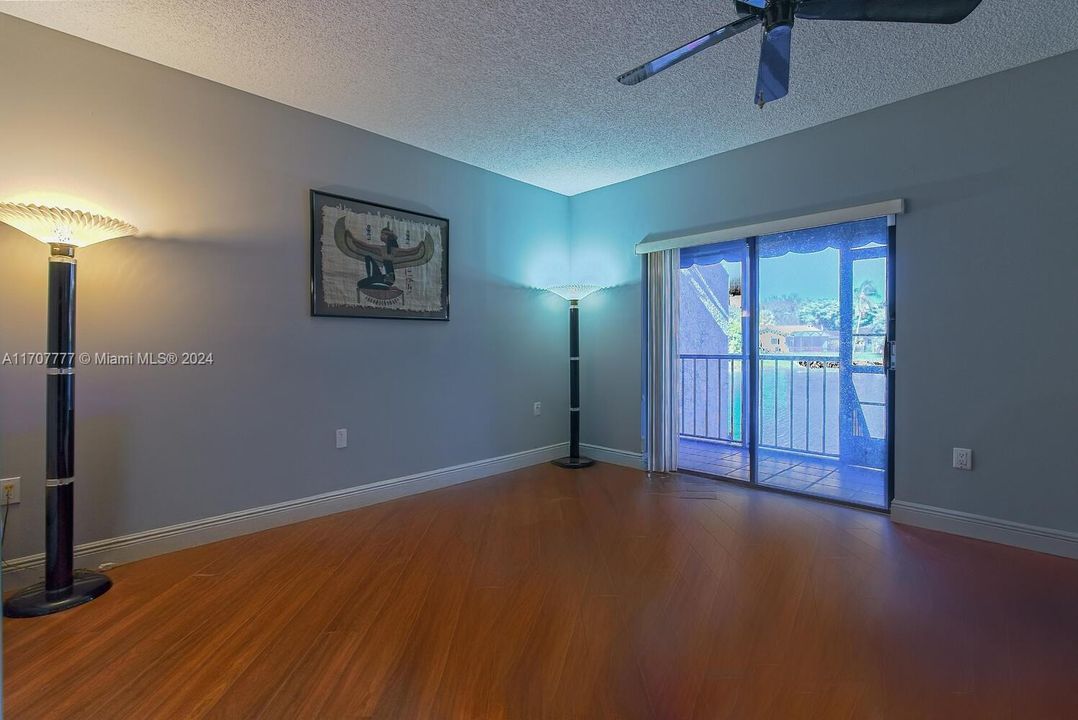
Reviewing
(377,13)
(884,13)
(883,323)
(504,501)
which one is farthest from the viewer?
(504,501)

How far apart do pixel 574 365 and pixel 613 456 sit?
0.85m

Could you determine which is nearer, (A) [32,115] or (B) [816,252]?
(A) [32,115]

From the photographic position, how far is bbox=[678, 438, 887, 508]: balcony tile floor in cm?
345

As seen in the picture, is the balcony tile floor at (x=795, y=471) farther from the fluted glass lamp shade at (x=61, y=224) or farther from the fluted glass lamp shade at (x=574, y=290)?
the fluted glass lamp shade at (x=61, y=224)

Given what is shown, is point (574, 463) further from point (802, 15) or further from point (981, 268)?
point (802, 15)

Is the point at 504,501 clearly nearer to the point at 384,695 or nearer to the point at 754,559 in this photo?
the point at 754,559

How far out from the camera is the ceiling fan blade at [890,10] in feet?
6.01

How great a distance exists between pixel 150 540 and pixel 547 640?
6.79 feet

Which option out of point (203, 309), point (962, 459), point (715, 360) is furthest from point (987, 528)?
point (203, 309)

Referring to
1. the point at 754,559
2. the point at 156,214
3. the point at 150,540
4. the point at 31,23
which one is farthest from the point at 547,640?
the point at 31,23

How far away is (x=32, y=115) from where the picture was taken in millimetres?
2398

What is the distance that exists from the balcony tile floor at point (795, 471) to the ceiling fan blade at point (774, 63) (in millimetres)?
2431

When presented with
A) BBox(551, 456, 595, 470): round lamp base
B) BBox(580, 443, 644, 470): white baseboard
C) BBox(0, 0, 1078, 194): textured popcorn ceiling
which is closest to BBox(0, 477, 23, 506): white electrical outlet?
BBox(0, 0, 1078, 194): textured popcorn ceiling

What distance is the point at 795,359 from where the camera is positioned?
3.81 meters
